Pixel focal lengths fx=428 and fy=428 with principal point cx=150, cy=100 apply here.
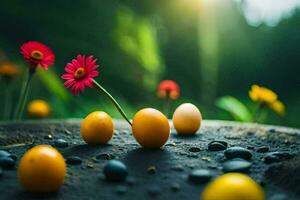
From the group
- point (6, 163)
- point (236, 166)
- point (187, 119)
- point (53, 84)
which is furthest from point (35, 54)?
point (53, 84)

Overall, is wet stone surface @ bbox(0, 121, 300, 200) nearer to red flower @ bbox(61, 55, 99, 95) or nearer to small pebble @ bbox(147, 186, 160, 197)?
small pebble @ bbox(147, 186, 160, 197)

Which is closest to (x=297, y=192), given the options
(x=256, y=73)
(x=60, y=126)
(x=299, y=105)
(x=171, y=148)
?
(x=171, y=148)

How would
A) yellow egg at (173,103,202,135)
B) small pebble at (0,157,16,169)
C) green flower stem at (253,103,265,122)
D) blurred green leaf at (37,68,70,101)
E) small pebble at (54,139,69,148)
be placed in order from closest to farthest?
small pebble at (0,157,16,169)
small pebble at (54,139,69,148)
yellow egg at (173,103,202,135)
green flower stem at (253,103,265,122)
blurred green leaf at (37,68,70,101)

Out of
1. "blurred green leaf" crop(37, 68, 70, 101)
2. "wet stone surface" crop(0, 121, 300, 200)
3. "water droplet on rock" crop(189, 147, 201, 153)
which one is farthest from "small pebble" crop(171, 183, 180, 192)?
"blurred green leaf" crop(37, 68, 70, 101)

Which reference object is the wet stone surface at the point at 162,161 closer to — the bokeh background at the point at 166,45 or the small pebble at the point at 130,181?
the small pebble at the point at 130,181

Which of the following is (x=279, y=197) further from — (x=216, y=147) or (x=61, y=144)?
(x=61, y=144)

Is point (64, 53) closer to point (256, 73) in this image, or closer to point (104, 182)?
point (256, 73)

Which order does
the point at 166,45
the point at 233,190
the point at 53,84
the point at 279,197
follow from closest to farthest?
the point at 233,190 → the point at 279,197 → the point at 53,84 → the point at 166,45
